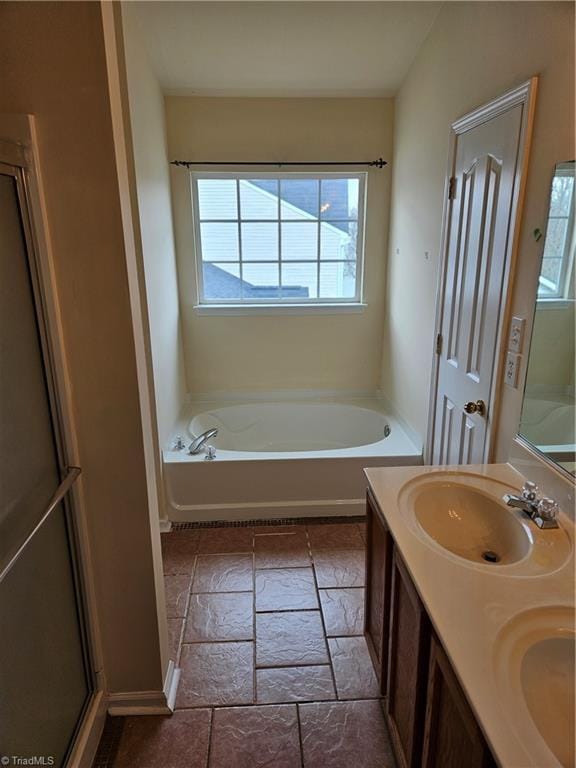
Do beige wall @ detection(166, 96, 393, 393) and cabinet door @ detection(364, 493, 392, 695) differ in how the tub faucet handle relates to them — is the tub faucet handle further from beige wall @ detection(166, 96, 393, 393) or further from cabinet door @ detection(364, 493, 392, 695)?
cabinet door @ detection(364, 493, 392, 695)

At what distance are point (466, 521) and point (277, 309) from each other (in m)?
2.44

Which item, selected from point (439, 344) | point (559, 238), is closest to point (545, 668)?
point (559, 238)

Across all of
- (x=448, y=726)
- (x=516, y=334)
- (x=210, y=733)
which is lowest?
(x=210, y=733)

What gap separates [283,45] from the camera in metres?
2.64

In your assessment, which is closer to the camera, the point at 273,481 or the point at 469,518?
the point at 469,518

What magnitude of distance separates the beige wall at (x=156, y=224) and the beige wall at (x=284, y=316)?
0.52 feet

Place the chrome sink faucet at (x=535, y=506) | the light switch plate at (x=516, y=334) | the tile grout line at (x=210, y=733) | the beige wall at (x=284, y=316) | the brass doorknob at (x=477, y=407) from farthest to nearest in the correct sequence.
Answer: the beige wall at (x=284, y=316), the brass doorknob at (x=477, y=407), the light switch plate at (x=516, y=334), the tile grout line at (x=210, y=733), the chrome sink faucet at (x=535, y=506)

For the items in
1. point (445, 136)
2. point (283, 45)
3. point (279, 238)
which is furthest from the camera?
point (279, 238)

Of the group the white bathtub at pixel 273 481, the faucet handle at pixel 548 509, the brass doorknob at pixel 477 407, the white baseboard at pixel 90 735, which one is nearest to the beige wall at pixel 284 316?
the white bathtub at pixel 273 481

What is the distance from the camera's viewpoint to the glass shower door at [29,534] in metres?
1.13

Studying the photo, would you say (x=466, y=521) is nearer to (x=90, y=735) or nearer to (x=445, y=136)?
(x=90, y=735)

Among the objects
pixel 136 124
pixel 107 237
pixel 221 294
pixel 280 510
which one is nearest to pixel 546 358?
pixel 107 237

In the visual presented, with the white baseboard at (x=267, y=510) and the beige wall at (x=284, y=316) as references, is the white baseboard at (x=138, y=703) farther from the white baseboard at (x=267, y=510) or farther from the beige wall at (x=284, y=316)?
the beige wall at (x=284, y=316)

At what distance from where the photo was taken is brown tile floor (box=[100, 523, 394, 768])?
1.54 m
